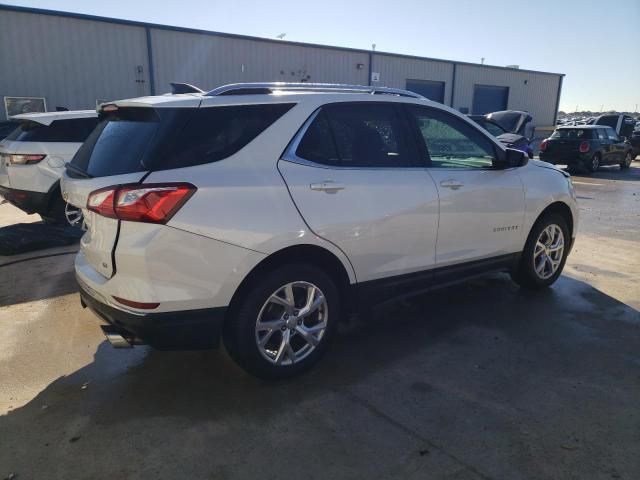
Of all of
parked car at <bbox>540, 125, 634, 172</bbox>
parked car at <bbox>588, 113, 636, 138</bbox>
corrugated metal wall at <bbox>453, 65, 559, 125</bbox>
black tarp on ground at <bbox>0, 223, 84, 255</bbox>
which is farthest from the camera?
corrugated metal wall at <bbox>453, 65, 559, 125</bbox>

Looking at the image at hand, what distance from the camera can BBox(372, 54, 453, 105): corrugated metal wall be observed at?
24.8 m

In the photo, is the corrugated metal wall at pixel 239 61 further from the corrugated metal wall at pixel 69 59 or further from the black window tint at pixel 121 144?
the black window tint at pixel 121 144

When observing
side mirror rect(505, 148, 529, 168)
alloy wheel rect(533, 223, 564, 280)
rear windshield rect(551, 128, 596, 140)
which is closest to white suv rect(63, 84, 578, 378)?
side mirror rect(505, 148, 529, 168)

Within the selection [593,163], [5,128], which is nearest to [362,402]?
[5,128]

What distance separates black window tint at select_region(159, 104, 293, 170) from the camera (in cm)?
274

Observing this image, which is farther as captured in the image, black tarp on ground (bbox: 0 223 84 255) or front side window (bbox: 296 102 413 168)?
black tarp on ground (bbox: 0 223 84 255)

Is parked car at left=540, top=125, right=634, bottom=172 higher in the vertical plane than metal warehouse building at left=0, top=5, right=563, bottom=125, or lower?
lower

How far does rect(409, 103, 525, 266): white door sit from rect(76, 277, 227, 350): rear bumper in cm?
191

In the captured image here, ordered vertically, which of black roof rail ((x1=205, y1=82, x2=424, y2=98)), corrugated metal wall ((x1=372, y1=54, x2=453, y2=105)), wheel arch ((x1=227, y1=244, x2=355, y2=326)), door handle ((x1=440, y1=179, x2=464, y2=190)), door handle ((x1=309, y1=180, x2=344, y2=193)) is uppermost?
corrugated metal wall ((x1=372, y1=54, x2=453, y2=105))

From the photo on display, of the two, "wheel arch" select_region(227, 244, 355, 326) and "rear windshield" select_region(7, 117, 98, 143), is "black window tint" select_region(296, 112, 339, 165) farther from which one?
"rear windshield" select_region(7, 117, 98, 143)

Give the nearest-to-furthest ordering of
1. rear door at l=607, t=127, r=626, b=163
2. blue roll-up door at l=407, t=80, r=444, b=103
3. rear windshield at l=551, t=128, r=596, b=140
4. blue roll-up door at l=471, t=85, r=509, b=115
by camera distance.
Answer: rear windshield at l=551, t=128, r=596, b=140 → rear door at l=607, t=127, r=626, b=163 → blue roll-up door at l=407, t=80, r=444, b=103 → blue roll-up door at l=471, t=85, r=509, b=115

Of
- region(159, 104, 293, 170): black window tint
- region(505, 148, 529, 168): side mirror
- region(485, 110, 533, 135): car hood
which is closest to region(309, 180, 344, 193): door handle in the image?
region(159, 104, 293, 170): black window tint

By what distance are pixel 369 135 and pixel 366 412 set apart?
189 cm

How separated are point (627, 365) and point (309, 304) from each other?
2.30m
